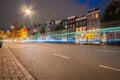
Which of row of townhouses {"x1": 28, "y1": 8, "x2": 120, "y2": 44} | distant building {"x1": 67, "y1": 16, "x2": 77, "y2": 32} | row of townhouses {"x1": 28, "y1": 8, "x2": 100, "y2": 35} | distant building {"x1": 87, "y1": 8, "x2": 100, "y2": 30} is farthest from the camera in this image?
distant building {"x1": 67, "y1": 16, "x2": 77, "y2": 32}

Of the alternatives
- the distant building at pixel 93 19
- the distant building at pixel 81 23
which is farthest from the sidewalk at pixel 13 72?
the distant building at pixel 81 23

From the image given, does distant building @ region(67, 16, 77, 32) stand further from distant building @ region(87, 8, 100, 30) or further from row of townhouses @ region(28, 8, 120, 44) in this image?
distant building @ region(87, 8, 100, 30)

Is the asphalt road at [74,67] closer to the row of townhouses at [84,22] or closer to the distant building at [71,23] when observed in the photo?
the row of townhouses at [84,22]

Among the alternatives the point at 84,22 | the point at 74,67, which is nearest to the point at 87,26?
the point at 84,22

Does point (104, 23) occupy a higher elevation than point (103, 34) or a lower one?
higher

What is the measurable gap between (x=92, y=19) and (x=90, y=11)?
4.31 m

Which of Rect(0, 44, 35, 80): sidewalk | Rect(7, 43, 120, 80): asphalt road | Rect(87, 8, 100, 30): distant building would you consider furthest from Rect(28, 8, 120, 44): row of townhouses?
Rect(0, 44, 35, 80): sidewalk

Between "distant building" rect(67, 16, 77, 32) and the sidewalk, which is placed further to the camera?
"distant building" rect(67, 16, 77, 32)

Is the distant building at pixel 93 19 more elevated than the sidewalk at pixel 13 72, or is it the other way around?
the distant building at pixel 93 19

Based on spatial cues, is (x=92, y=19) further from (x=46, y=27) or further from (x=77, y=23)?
(x=46, y=27)

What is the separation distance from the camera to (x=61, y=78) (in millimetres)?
5113

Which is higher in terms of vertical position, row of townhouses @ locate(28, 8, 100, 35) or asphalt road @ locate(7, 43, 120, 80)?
row of townhouses @ locate(28, 8, 100, 35)

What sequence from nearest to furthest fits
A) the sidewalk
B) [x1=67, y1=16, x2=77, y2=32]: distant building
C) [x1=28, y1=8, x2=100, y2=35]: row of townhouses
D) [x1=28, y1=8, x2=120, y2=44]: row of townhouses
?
the sidewalk < [x1=28, y1=8, x2=120, y2=44]: row of townhouses < [x1=28, y1=8, x2=100, y2=35]: row of townhouses < [x1=67, y1=16, x2=77, y2=32]: distant building

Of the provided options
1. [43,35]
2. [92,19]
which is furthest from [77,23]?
[43,35]
